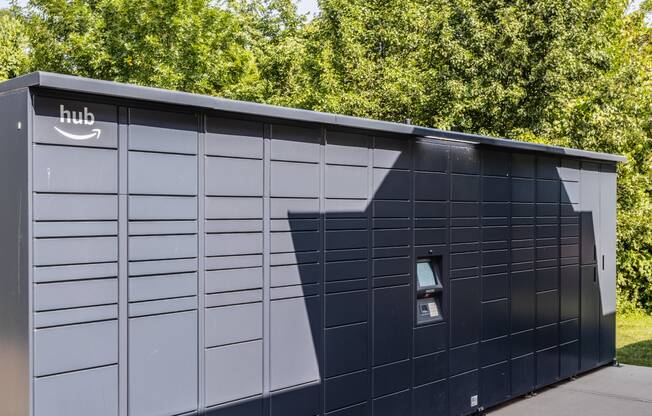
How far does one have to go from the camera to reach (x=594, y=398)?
7.41 metres

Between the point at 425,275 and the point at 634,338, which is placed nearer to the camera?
the point at 425,275

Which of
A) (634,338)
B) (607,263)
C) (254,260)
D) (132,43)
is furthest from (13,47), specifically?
(254,260)

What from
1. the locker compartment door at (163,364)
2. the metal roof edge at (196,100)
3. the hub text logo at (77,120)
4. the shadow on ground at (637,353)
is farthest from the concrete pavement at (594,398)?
the hub text logo at (77,120)

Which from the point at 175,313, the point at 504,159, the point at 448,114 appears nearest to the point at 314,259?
the point at 175,313

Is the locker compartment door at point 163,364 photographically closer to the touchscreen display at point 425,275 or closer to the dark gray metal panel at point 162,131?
the dark gray metal panel at point 162,131

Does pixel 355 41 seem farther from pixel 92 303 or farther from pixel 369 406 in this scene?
pixel 92 303

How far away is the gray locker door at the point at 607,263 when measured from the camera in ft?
29.1

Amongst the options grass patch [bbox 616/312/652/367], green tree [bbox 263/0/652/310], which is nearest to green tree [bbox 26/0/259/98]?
green tree [bbox 263/0/652/310]

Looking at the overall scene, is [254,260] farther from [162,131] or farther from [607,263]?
[607,263]

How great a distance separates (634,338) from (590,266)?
3803 millimetres

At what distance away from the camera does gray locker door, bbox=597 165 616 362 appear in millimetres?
8875

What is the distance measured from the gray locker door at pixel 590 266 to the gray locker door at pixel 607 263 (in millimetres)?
127

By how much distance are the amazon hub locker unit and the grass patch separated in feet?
9.21

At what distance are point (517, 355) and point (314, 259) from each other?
3.16 metres
